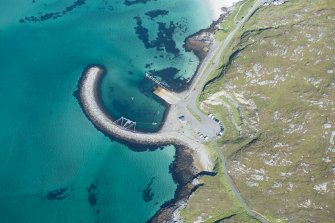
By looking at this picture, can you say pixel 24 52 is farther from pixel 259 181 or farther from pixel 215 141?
pixel 259 181

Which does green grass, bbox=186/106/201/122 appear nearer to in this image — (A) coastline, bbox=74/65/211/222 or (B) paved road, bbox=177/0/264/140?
(B) paved road, bbox=177/0/264/140

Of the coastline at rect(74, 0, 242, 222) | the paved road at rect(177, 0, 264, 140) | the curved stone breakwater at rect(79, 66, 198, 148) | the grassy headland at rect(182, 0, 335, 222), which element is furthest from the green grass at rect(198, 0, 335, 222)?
the curved stone breakwater at rect(79, 66, 198, 148)

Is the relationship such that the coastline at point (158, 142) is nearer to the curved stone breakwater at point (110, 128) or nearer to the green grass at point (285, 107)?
the curved stone breakwater at point (110, 128)

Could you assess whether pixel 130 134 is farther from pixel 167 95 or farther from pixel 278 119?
pixel 278 119

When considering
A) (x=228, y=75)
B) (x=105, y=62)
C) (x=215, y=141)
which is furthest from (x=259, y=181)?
(x=105, y=62)

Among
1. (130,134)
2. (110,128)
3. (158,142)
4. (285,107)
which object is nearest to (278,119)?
(285,107)
